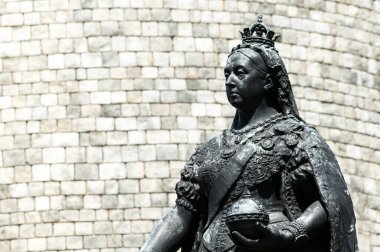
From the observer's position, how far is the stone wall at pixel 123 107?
30.1m

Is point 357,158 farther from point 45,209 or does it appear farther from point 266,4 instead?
point 45,209

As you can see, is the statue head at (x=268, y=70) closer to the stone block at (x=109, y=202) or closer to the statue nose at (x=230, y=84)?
the statue nose at (x=230, y=84)

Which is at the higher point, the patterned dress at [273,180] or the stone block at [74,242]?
the patterned dress at [273,180]

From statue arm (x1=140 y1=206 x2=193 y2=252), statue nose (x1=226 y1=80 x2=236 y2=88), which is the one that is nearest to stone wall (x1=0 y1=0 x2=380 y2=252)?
statue arm (x1=140 y1=206 x2=193 y2=252)

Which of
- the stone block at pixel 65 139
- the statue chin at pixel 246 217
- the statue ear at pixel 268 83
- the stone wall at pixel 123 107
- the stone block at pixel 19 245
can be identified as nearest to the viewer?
the statue chin at pixel 246 217

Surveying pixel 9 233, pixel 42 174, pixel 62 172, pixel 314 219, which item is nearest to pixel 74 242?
pixel 9 233

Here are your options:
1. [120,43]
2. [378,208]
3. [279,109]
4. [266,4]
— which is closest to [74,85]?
[120,43]

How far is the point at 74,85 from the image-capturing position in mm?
30859

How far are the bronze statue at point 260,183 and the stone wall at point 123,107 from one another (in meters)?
19.4

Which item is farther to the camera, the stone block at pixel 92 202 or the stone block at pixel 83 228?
the stone block at pixel 92 202

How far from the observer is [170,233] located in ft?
33.6

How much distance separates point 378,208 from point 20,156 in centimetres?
621

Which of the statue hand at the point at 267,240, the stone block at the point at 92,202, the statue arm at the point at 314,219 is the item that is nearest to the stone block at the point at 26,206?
the stone block at the point at 92,202

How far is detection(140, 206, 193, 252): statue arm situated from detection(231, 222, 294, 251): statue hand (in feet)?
1.97
